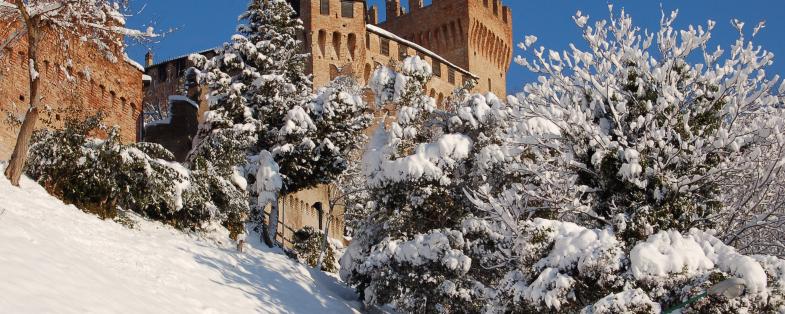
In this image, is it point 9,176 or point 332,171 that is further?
point 332,171

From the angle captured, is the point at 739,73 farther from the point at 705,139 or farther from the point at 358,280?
the point at 358,280

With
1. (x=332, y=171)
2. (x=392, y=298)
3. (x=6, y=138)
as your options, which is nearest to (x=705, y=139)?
(x=392, y=298)

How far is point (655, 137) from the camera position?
1405 cm

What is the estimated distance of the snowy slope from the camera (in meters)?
10.5

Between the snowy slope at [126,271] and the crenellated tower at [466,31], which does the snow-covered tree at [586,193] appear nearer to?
the snowy slope at [126,271]

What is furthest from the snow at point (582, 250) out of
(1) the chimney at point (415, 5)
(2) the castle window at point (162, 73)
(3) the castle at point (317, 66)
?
(1) the chimney at point (415, 5)

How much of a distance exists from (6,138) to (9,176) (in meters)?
4.21

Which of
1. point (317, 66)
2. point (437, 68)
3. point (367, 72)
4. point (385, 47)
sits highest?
point (385, 47)

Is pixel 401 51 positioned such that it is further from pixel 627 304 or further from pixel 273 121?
pixel 627 304

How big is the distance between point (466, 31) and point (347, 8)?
12.4 m

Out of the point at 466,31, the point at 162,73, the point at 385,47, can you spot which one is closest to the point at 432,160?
the point at 385,47

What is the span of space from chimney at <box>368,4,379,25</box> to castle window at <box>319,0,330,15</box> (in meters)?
14.3

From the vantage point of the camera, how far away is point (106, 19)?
1720cm

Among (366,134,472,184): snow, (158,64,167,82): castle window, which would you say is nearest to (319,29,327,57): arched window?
(158,64,167,82): castle window
